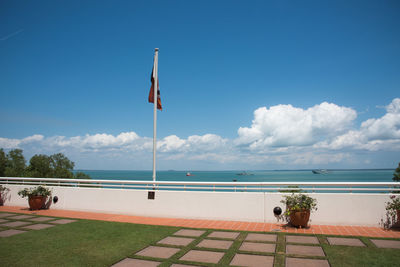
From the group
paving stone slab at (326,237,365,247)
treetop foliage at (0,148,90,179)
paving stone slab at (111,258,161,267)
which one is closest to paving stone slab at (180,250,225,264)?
paving stone slab at (111,258,161,267)

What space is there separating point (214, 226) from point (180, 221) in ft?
4.45

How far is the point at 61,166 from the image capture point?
62250mm

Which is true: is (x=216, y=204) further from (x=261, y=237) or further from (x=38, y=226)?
(x=38, y=226)

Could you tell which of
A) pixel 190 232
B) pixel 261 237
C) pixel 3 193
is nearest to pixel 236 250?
pixel 261 237

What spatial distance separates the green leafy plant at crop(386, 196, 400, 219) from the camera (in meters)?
6.80

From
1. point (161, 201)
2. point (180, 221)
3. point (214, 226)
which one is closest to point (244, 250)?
point (214, 226)

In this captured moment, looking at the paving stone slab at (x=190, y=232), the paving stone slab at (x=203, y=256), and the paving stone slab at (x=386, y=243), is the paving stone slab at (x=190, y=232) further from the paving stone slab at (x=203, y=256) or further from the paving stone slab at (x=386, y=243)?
the paving stone slab at (x=386, y=243)

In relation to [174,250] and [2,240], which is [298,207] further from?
[2,240]

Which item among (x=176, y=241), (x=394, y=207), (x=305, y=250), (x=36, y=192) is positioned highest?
(x=394, y=207)

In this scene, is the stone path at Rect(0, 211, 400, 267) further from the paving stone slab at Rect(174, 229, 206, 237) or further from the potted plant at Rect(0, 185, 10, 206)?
the potted plant at Rect(0, 185, 10, 206)

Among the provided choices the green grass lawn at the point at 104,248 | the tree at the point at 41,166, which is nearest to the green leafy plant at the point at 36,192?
the green grass lawn at the point at 104,248

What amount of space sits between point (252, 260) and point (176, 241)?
1.99 metres

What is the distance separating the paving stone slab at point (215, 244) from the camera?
5.48 meters

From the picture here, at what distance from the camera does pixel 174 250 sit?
5.29m
